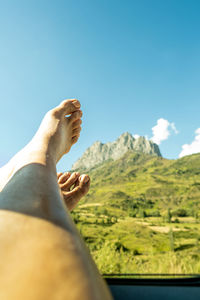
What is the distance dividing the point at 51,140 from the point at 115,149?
93.1 m

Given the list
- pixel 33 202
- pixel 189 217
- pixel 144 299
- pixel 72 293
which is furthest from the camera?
pixel 189 217

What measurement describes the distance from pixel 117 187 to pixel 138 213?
18733 millimetres

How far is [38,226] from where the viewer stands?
0.44 meters

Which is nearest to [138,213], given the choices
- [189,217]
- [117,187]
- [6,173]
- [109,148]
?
[189,217]

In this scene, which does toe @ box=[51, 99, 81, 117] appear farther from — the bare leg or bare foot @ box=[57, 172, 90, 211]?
the bare leg

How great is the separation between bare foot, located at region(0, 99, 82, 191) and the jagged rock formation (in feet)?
284

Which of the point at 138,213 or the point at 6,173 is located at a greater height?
the point at 138,213

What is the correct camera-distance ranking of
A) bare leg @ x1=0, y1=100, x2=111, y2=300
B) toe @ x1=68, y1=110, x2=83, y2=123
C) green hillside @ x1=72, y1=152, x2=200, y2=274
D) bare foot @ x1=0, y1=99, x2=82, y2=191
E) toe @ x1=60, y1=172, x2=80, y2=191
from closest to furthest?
bare leg @ x1=0, y1=100, x2=111, y2=300, bare foot @ x1=0, y1=99, x2=82, y2=191, toe @ x1=60, y1=172, x2=80, y2=191, toe @ x1=68, y1=110, x2=83, y2=123, green hillside @ x1=72, y1=152, x2=200, y2=274

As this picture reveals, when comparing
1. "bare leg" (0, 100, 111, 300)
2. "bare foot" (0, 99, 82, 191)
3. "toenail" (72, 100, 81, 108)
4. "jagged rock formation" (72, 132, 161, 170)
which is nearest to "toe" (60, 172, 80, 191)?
"bare foot" (0, 99, 82, 191)

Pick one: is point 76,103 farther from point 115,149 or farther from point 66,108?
point 115,149

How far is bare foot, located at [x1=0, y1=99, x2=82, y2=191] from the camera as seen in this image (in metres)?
0.99

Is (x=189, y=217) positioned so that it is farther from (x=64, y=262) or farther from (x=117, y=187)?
(x=64, y=262)

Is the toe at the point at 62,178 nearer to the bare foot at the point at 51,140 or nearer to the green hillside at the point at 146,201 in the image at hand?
the bare foot at the point at 51,140

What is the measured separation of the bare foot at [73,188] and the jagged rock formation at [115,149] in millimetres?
86863
